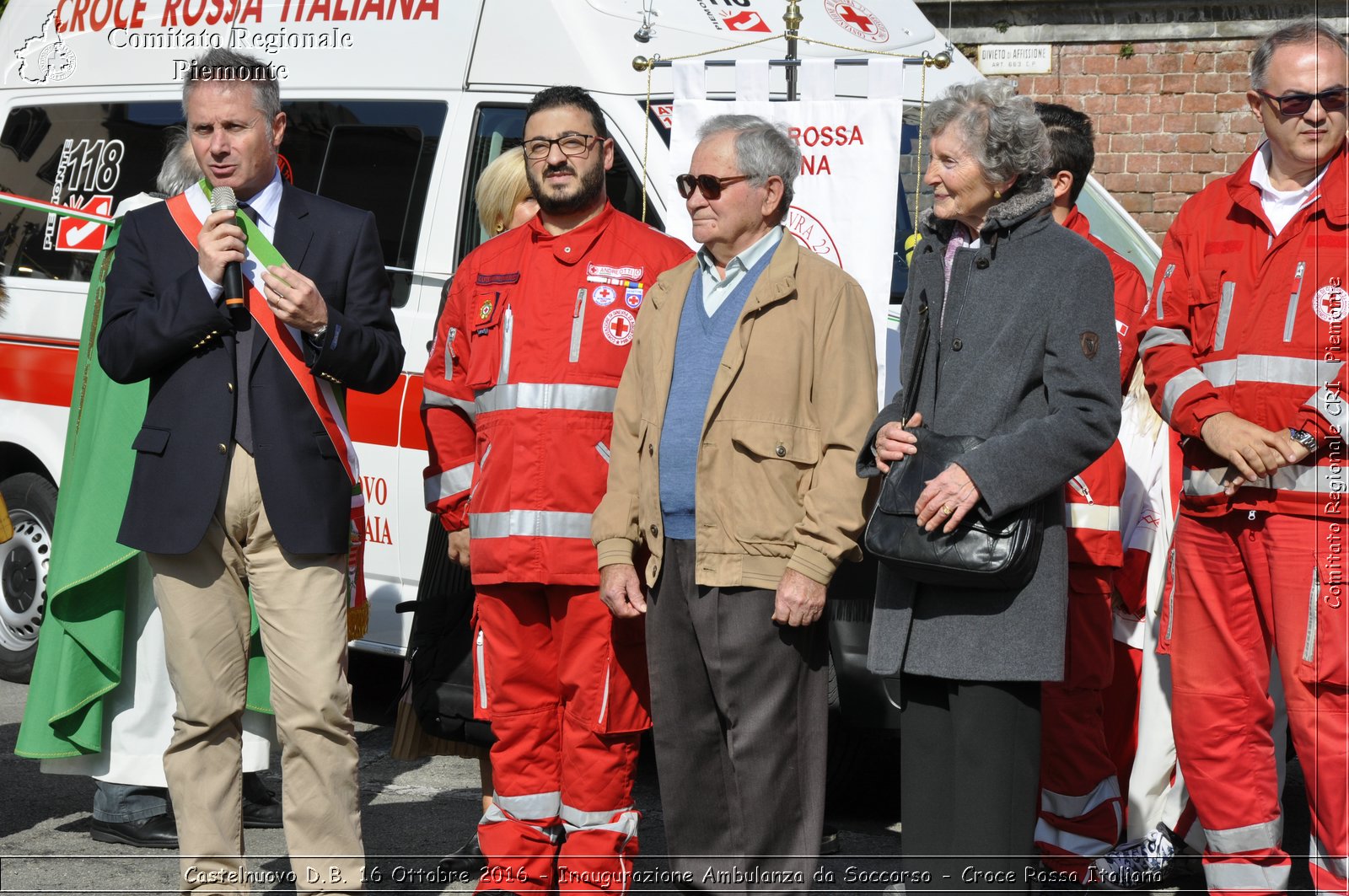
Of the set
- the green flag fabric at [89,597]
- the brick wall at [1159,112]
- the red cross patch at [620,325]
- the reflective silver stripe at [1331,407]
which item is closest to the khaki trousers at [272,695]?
the green flag fabric at [89,597]

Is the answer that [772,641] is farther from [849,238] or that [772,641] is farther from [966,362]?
[849,238]

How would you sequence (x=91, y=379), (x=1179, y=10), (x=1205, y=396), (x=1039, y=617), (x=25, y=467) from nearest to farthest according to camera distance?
(x=1039, y=617), (x=1205, y=396), (x=91, y=379), (x=25, y=467), (x=1179, y=10)

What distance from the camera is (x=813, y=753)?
4051 mm

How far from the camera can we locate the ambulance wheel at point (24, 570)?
734 centimetres

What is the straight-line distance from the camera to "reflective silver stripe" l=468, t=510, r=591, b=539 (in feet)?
14.3

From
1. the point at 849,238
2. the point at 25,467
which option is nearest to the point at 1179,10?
the point at 849,238

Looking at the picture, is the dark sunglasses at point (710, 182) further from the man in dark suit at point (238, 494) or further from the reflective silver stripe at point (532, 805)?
the reflective silver stripe at point (532, 805)

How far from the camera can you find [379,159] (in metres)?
6.45

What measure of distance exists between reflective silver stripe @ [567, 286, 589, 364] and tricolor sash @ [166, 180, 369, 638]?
0.63 m

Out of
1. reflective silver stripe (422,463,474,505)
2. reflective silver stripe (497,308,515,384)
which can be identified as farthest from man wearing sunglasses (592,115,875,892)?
reflective silver stripe (422,463,474,505)

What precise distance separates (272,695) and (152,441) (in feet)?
2.30

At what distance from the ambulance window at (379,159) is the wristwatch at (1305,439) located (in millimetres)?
3554

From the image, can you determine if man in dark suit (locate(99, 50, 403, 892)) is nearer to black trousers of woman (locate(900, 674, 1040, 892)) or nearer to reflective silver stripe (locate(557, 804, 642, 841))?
reflective silver stripe (locate(557, 804, 642, 841))

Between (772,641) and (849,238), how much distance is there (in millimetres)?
2019
